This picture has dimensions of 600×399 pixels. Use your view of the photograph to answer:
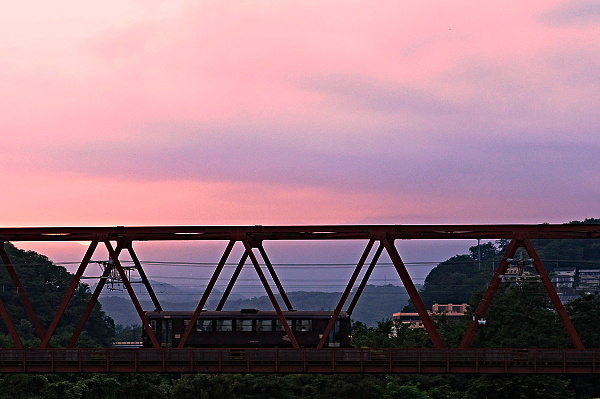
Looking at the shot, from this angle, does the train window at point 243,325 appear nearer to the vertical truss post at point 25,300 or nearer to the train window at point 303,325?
the train window at point 303,325

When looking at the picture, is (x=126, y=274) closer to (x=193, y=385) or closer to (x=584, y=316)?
(x=193, y=385)

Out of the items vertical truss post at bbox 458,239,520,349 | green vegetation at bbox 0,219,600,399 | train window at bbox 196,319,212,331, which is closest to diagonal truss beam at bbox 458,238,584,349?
vertical truss post at bbox 458,239,520,349

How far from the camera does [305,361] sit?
192ft

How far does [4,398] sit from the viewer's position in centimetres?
8100


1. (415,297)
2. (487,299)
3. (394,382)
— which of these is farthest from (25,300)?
(394,382)

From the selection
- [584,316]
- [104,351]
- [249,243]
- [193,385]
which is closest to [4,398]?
[193,385]

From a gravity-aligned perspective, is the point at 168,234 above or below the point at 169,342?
above

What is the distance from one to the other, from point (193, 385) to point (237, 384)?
4887mm

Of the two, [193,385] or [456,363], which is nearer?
[456,363]

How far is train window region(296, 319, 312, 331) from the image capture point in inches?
2685

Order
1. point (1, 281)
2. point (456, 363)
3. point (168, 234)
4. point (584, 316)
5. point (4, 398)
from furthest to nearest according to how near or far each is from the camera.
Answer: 1. point (1, 281)
2. point (584, 316)
3. point (4, 398)
4. point (168, 234)
5. point (456, 363)

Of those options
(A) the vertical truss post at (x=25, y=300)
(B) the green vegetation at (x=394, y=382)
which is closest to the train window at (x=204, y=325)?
(A) the vertical truss post at (x=25, y=300)

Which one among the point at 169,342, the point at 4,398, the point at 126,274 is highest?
the point at 126,274

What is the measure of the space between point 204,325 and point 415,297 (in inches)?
757
